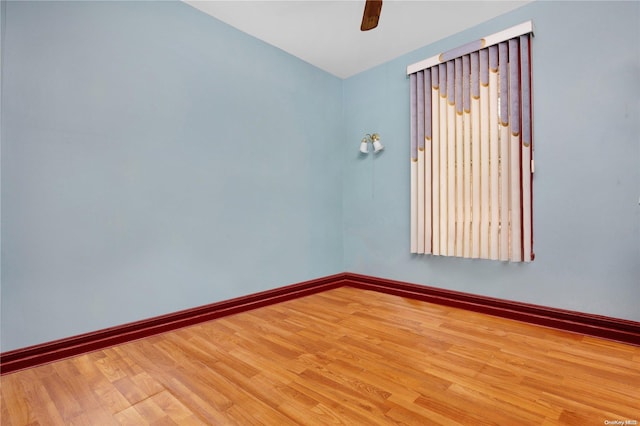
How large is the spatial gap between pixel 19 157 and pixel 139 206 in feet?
2.22

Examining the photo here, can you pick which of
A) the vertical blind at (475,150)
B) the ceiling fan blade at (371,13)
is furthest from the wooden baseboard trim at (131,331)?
the ceiling fan blade at (371,13)

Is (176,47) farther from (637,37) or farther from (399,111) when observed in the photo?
(637,37)

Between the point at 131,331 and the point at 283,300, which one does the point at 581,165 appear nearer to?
the point at 283,300

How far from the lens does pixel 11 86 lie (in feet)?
5.81

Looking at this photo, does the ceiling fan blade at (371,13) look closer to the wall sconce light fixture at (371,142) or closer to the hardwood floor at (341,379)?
the wall sconce light fixture at (371,142)

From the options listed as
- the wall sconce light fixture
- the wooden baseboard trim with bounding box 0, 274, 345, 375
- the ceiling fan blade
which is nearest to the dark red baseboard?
the wooden baseboard trim with bounding box 0, 274, 345, 375

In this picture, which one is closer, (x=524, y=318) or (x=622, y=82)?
(x=622, y=82)

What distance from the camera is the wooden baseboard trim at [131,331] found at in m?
1.78

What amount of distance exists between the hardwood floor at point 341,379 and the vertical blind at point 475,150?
2.65 ft

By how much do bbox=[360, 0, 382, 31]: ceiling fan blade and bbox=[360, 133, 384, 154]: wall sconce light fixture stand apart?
1534mm

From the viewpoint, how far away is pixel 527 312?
250 cm

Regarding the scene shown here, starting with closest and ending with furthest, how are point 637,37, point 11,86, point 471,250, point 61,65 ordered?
point 11,86
point 61,65
point 637,37
point 471,250

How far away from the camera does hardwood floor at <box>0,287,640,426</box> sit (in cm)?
134

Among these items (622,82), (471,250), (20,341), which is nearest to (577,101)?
(622,82)
